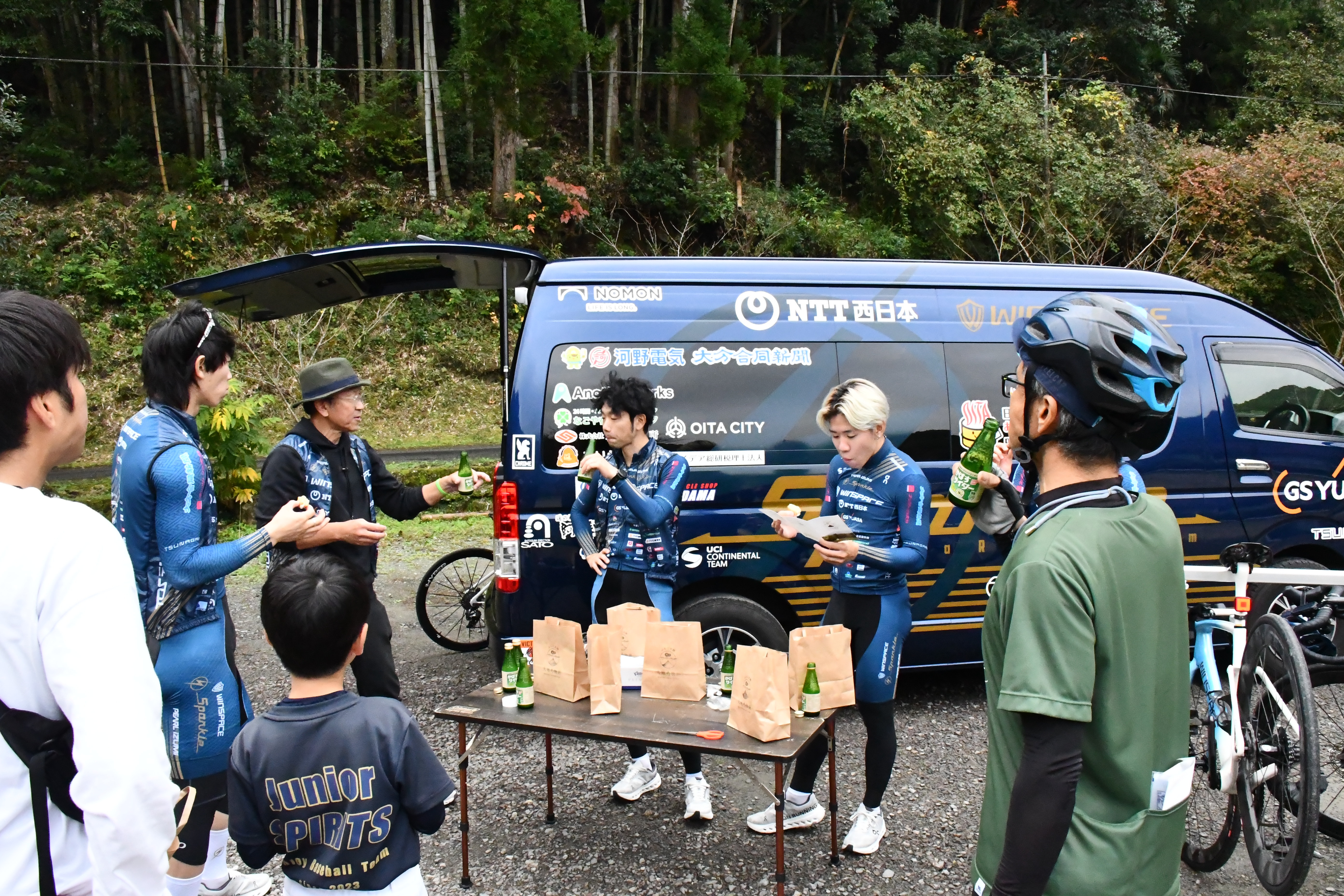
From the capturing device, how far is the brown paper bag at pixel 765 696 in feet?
10.0

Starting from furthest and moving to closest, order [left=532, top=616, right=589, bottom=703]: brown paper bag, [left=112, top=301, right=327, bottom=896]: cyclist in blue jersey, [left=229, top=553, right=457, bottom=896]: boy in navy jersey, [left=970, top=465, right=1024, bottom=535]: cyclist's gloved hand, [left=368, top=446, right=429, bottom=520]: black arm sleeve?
[left=368, top=446, right=429, bottom=520]: black arm sleeve, [left=532, top=616, right=589, bottom=703]: brown paper bag, [left=970, top=465, right=1024, bottom=535]: cyclist's gloved hand, [left=112, top=301, right=327, bottom=896]: cyclist in blue jersey, [left=229, top=553, right=457, bottom=896]: boy in navy jersey

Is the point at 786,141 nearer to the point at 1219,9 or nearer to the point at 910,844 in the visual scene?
the point at 1219,9

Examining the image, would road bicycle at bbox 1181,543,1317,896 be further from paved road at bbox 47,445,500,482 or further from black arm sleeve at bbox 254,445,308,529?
paved road at bbox 47,445,500,482

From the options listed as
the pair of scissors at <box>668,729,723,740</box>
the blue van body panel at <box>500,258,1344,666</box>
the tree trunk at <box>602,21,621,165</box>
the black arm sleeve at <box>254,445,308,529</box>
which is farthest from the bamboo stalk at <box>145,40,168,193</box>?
the pair of scissors at <box>668,729,723,740</box>

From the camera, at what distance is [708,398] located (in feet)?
15.4

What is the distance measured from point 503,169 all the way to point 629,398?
19720 mm

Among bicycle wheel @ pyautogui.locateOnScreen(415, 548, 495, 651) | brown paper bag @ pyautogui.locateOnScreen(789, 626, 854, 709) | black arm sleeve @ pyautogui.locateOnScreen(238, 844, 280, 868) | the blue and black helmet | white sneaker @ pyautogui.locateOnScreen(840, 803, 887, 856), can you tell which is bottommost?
bicycle wheel @ pyautogui.locateOnScreen(415, 548, 495, 651)

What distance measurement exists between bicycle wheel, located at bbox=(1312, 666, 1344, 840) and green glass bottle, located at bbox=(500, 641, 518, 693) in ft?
9.89

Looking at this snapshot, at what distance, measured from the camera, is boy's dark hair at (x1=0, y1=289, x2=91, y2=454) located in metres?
1.47

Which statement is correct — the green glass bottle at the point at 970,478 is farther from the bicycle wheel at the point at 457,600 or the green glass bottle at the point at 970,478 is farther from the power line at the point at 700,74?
the power line at the point at 700,74

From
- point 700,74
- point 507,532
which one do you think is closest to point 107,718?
point 507,532

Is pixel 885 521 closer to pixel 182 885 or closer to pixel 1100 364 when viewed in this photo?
pixel 1100 364

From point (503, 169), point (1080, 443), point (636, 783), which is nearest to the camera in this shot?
point (1080, 443)

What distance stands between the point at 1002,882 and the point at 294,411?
1641 centimetres
